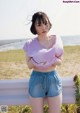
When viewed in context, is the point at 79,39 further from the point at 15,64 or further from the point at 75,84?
the point at 75,84

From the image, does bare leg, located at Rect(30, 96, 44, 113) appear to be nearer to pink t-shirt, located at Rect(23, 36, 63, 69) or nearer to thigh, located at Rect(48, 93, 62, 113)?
thigh, located at Rect(48, 93, 62, 113)

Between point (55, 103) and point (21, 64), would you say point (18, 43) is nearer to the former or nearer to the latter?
point (21, 64)

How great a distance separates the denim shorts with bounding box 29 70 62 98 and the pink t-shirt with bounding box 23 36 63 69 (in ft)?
0.35

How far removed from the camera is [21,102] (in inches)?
141

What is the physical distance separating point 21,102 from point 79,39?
94.4 inches

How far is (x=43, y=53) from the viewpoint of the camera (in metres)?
3.10

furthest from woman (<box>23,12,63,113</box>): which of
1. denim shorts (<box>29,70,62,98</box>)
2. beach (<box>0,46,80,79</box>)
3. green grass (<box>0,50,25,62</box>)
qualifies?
green grass (<box>0,50,25,62</box>)

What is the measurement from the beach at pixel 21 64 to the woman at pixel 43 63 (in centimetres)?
244

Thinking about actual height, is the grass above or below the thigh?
above

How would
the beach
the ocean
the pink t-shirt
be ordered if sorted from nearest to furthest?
the pink t-shirt < the ocean < the beach

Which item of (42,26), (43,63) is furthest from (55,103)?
(42,26)

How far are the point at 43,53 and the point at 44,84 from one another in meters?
0.31

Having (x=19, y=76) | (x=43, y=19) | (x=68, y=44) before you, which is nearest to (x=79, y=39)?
(x=68, y=44)

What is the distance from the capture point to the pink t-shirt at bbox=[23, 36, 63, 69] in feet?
10.1
